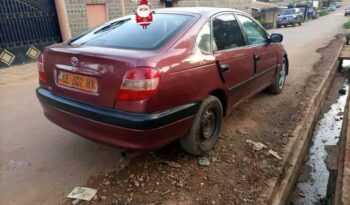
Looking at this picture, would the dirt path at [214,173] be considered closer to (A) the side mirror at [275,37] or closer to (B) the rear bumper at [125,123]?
(B) the rear bumper at [125,123]

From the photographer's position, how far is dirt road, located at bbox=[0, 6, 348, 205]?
292cm

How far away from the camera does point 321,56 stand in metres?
9.96

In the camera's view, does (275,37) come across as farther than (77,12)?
No

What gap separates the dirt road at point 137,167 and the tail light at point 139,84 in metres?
0.95

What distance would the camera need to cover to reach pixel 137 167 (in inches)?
131

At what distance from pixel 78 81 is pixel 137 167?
3.62 ft

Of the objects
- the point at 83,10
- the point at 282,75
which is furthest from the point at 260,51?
the point at 83,10

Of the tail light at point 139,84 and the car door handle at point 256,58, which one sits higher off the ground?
the tail light at point 139,84

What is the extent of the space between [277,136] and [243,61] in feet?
3.64

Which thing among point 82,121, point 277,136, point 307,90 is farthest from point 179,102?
point 307,90

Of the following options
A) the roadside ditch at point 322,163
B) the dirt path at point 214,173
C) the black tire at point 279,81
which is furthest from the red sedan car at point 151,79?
the black tire at point 279,81

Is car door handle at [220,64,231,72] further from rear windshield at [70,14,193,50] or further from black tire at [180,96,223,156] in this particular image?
rear windshield at [70,14,193,50]

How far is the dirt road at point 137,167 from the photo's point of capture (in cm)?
292

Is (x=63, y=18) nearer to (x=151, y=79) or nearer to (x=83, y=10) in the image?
(x=83, y=10)
